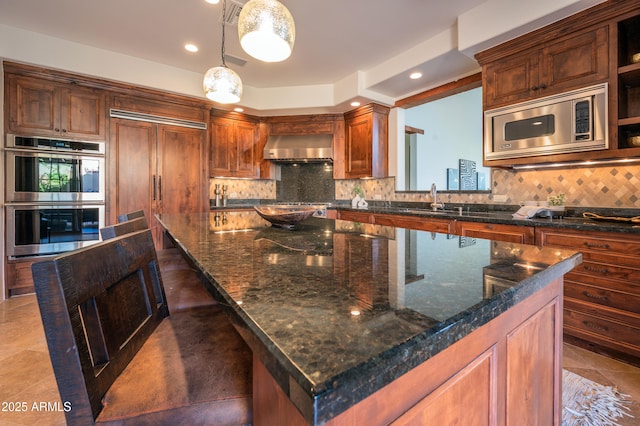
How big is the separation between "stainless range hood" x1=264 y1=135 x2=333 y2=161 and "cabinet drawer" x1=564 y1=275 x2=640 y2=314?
3.29m

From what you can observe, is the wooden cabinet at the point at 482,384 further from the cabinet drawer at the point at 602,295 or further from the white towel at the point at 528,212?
the white towel at the point at 528,212

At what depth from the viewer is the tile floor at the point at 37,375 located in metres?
1.39

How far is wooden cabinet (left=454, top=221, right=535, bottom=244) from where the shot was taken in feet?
7.09

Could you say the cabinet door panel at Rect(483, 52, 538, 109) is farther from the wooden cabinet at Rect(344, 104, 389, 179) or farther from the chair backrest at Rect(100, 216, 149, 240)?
the chair backrest at Rect(100, 216, 149, 240)

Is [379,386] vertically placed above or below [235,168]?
below

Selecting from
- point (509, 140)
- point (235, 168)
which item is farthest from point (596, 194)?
point (235, 168)

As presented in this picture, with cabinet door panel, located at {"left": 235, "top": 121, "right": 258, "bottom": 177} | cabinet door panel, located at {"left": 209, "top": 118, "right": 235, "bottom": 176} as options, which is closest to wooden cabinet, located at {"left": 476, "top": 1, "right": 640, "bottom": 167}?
cabinet door panel, located at {"left": 235, "top": 121, "right": 258, "bottom": 177}

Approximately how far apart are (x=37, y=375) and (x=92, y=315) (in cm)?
178

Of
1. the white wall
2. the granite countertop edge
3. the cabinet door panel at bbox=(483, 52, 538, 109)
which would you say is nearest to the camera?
the granite countertop edge

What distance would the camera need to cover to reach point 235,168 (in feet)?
14.7

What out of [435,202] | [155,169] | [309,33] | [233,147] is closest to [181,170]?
[155,169]

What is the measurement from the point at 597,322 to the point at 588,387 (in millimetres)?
518

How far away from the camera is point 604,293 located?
1.86m

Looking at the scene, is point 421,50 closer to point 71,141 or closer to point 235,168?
point 235,168
